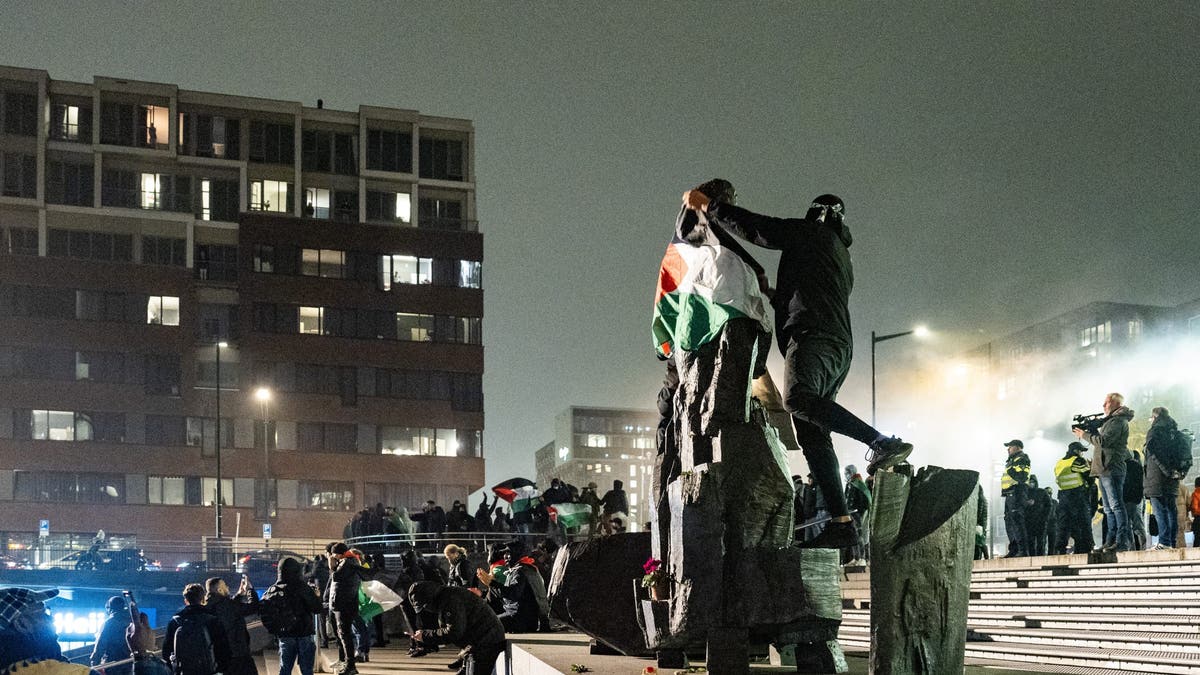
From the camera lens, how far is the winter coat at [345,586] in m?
15.0

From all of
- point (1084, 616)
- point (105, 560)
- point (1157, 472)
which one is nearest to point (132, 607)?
point (1084, 616)

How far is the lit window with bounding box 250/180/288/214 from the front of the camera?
244 feet

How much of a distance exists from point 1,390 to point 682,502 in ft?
224

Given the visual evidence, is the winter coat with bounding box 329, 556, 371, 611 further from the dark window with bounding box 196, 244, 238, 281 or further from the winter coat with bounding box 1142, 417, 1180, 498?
the dark window with bounding box 196, 244, 238, 281

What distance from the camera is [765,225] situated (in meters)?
6.81

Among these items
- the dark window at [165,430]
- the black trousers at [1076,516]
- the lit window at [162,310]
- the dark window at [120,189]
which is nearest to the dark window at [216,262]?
the lit window at [162,310]

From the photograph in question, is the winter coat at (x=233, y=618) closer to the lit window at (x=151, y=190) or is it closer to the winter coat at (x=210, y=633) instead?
the winter coat at (x=210, y=633)

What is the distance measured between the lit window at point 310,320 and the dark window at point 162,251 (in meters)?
7.30

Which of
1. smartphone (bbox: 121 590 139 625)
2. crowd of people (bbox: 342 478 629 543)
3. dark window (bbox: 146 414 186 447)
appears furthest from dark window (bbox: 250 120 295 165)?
smartphone (bbox: 121 590 139 625)

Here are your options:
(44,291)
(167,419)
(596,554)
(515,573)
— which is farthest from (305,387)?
(596,554)

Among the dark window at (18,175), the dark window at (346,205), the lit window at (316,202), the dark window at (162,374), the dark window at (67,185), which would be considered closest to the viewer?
the dark window at (18,175)

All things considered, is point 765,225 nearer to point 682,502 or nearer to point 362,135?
point 682,502

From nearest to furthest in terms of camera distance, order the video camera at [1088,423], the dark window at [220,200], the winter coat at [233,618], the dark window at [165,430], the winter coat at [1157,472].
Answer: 1. the winter coat at [233,618]
2. the winter coat at [1157,472]
3. the video camera at [1088,423]
4. the dark window at [165,430]
5. the dark window at [220,200]

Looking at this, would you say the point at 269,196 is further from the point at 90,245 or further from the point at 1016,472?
the point at 1016,472
